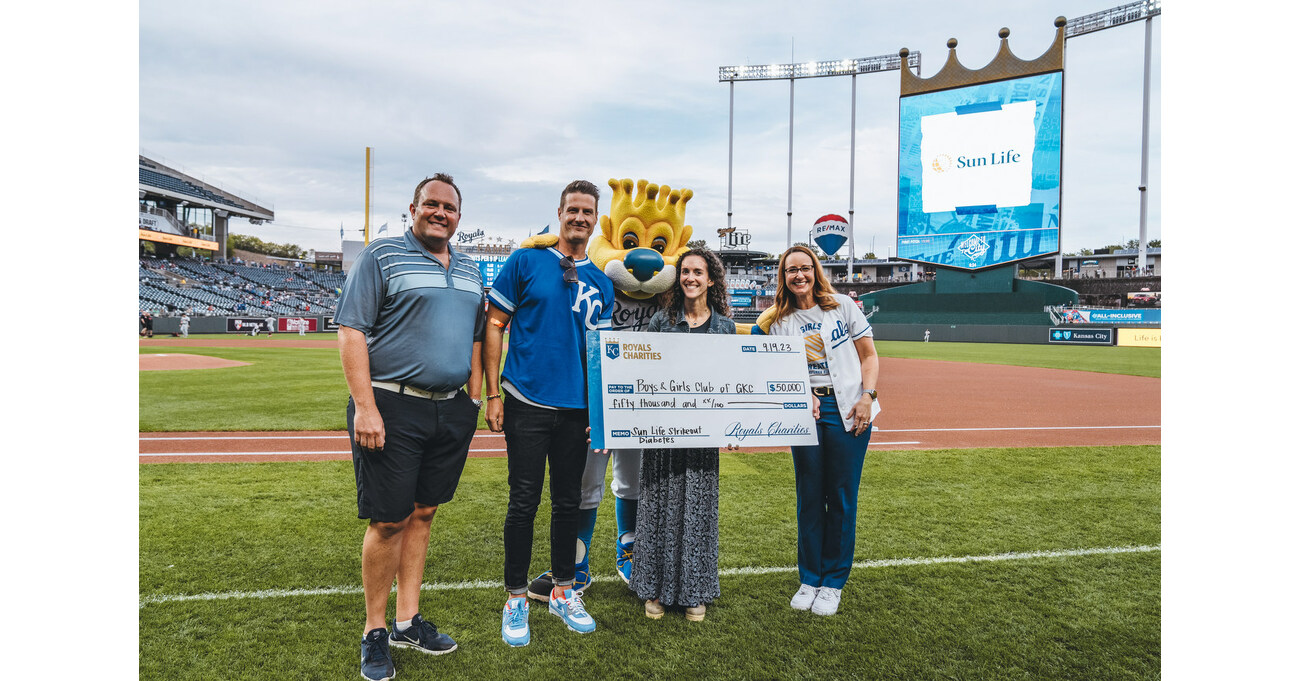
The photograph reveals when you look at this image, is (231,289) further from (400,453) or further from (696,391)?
(696,391)

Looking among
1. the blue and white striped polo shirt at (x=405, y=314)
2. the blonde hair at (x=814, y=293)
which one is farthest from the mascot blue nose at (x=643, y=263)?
the blue and white striped polo shirt at (x=405, y=314)

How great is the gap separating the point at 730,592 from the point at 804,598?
0.43m

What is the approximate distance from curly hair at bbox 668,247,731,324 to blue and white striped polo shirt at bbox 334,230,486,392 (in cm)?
121

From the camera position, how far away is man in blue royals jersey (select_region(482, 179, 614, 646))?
127 inches

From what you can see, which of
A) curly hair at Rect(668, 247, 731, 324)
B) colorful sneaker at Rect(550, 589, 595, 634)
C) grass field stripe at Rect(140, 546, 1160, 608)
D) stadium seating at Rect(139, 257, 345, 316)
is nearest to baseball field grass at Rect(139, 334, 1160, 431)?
grass field stripe at Rect(140, 546, 1160, 608)

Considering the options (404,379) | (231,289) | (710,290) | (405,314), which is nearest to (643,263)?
(710,290)

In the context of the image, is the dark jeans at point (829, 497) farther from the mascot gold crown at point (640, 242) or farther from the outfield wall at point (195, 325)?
the outfield wall at point (195, 325)

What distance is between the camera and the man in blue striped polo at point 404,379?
278cm

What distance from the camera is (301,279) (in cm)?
6028

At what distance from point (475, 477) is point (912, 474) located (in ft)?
14.5

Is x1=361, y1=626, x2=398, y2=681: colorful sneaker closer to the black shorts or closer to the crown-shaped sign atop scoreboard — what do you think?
the black shorts

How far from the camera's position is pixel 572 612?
11.2 feet

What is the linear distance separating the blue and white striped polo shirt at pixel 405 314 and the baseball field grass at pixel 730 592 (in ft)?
4.43

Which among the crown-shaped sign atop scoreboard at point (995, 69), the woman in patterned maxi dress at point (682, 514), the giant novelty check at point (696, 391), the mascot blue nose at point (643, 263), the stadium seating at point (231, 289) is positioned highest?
the crown-shaped sign atop scoreboard at point (995, 69)
